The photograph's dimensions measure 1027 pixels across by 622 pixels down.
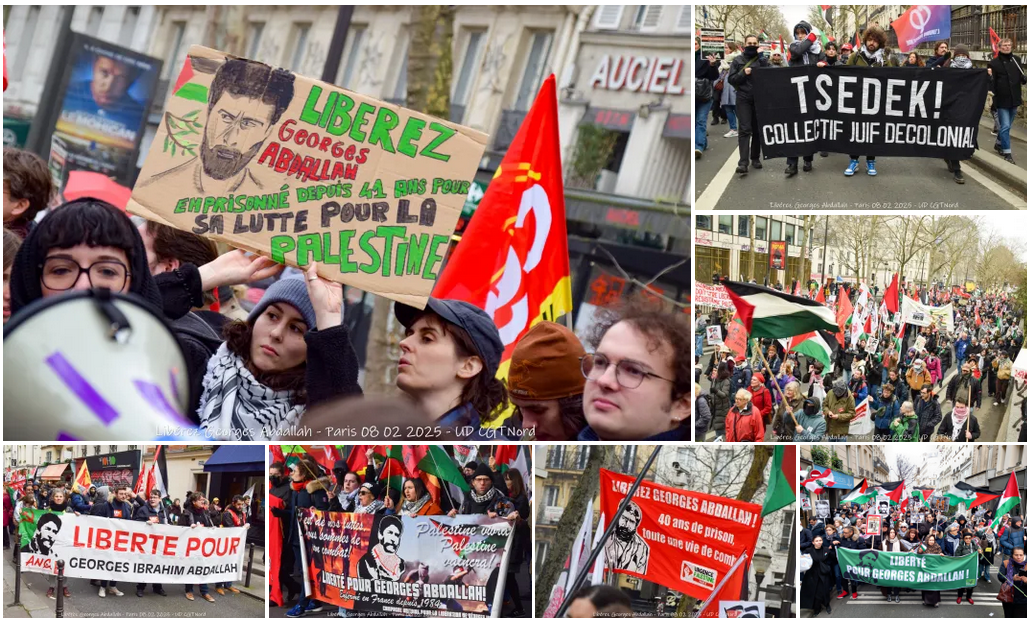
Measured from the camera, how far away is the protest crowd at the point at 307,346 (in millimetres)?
4262

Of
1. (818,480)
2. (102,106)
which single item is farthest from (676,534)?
(102,106)

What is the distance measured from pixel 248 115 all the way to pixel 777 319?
2688 mm

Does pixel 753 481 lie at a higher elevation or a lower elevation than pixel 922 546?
higher

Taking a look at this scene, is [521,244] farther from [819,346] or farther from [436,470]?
[819,346]

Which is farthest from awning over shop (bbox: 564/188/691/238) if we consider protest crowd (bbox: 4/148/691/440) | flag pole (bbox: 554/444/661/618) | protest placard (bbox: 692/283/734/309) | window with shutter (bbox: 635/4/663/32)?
protest crowd (bbox: 4/148/691/440)

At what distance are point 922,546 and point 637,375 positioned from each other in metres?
2.14

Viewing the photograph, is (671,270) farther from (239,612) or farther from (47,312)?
(47,312)

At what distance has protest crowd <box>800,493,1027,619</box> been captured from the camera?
588 centimetres

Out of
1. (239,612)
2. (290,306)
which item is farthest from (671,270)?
(290,306)

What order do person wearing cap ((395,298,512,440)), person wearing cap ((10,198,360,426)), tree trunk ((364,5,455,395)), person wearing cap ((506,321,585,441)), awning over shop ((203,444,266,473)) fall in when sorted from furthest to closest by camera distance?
tree trunk ((364,5,455,395)), awning over shop ((203,444,266,473)), person wearing cap ((506,321,585,441)), person wearing cap ((395,298,512,440)), person wearing cap ((10,198,360,426))

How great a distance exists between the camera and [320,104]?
15.6ft

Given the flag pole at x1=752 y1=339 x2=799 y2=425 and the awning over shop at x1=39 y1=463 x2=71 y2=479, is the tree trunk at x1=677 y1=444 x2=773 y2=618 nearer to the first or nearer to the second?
the flag pole at x1=752 y1=339 x2=799 y2=425

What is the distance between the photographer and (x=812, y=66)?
5750 millimetres

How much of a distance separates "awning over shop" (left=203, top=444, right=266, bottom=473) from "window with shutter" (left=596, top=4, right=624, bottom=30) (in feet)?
19.7
